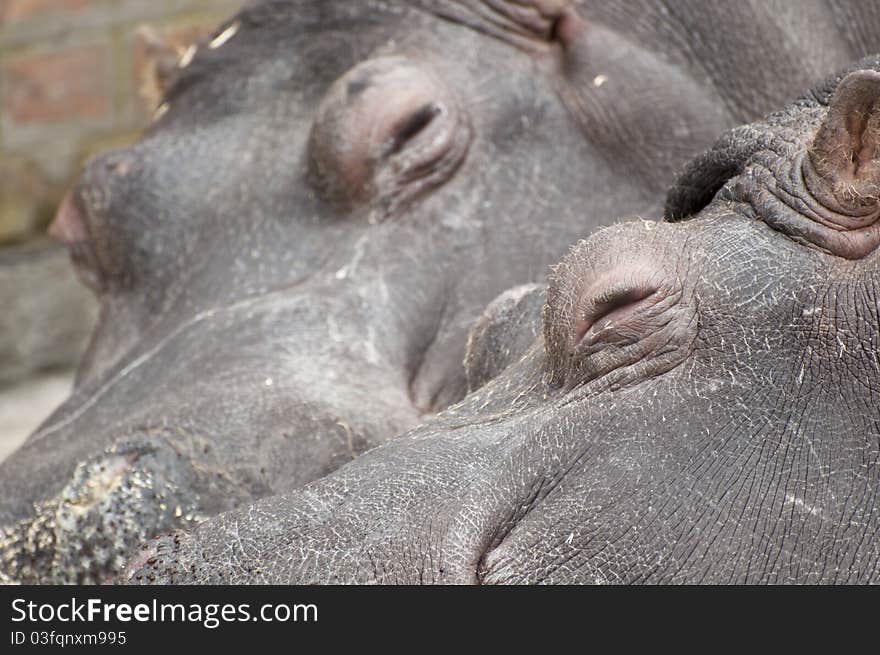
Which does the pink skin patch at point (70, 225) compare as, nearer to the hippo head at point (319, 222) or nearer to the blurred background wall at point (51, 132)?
the hippo head at point (319, 222)

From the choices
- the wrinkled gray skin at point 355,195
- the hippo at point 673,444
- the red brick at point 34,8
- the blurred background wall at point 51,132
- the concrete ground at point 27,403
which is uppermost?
the hippo at point 673,444

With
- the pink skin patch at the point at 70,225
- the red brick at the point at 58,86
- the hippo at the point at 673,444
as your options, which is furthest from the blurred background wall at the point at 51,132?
the hippo at the point at 673,444

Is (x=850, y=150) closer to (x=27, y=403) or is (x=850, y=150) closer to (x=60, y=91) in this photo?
(x=27, y=403)

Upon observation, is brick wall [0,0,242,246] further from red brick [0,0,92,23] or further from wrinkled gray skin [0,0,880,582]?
wrinkled gray skin [0,0,880,582]

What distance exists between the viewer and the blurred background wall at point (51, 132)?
4.28 meters

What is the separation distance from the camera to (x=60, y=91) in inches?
172

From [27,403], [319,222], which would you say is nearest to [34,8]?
[27,403]

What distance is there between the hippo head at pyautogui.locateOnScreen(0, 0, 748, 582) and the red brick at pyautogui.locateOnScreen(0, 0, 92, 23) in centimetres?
221

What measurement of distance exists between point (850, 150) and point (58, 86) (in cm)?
344

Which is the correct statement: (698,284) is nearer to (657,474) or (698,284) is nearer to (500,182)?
(657,474)

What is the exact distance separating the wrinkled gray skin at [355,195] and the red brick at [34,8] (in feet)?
7.28

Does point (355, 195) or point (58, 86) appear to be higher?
point (355, 195)

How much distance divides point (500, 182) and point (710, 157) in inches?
24.5
